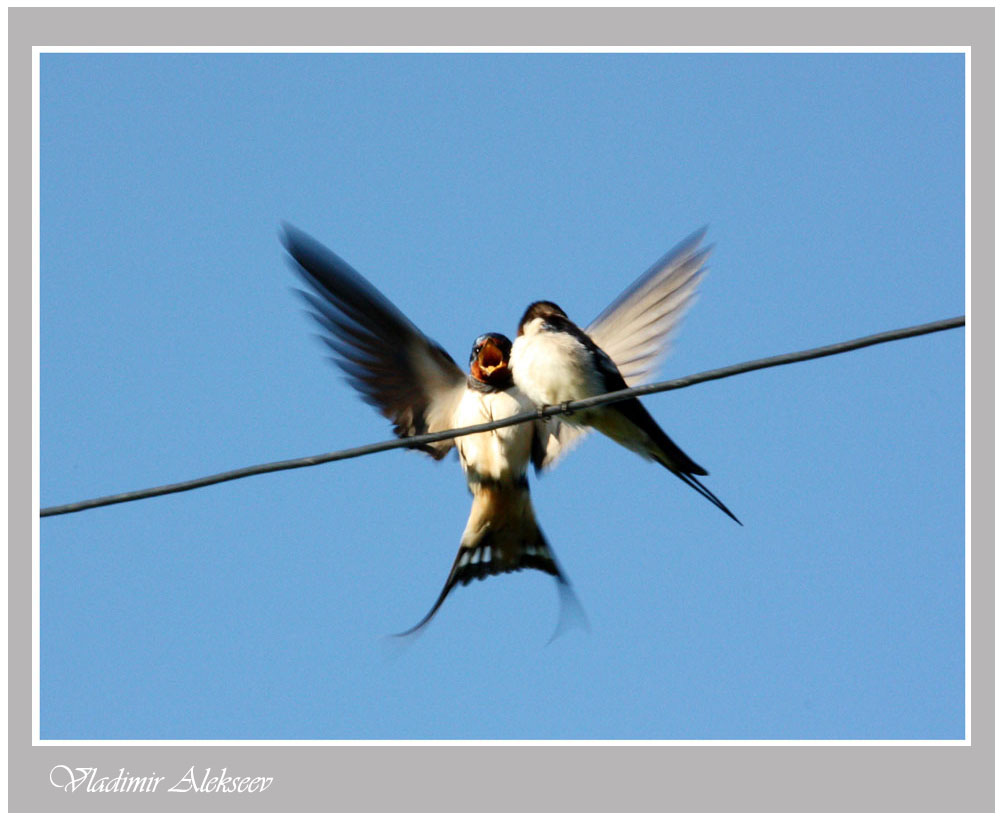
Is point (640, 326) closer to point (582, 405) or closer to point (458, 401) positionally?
point (458, 401)

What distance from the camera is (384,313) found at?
558 cm

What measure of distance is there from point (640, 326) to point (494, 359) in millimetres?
574

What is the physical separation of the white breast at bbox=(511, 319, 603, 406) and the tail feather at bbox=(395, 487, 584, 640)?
1004 mm

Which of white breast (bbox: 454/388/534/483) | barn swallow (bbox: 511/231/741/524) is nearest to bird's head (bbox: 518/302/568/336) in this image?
barn swallow (bbox: 511/231/741/524)

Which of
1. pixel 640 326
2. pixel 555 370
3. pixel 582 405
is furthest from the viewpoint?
pixel 640 326

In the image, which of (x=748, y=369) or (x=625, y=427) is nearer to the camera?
(x=748, y=369)

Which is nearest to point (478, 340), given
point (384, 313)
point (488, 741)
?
point (384, 313)

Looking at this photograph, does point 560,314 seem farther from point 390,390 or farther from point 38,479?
point 38,479

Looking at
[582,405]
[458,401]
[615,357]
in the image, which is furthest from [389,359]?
[582,405]

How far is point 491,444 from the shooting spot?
549 cm

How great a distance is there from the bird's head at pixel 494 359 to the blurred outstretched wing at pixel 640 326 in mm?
237

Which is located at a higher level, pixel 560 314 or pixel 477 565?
pixel 560 314
